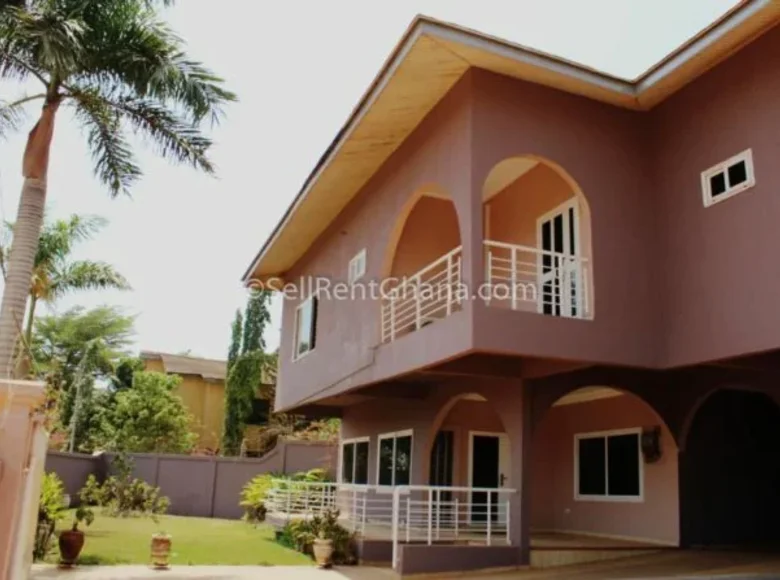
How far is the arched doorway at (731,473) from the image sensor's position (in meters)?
12.2

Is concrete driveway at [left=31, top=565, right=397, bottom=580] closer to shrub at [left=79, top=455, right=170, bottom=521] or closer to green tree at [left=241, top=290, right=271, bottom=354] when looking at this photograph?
shrub at [left=79, top=455, right=170, bottom=521]

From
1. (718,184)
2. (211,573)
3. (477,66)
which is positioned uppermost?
(477,66)

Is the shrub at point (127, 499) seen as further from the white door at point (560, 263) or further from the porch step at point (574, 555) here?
the white door at point (560, 263)

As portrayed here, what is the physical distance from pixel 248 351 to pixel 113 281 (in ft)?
27.0

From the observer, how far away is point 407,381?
13.7m

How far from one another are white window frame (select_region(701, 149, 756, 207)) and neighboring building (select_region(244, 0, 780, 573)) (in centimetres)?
4

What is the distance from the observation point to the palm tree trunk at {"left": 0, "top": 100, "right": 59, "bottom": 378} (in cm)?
1173

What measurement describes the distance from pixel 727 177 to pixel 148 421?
2176 centimetres

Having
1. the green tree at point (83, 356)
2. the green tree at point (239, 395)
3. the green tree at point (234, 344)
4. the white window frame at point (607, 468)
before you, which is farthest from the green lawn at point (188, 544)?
the green tree at point (83, 356)

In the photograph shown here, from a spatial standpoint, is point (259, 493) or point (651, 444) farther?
point (259, 493)

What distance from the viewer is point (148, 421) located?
26047mm

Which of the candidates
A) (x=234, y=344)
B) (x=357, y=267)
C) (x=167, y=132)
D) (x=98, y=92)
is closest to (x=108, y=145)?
(x=98, y=92)

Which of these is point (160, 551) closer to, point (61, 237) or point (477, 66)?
point (477, 66)

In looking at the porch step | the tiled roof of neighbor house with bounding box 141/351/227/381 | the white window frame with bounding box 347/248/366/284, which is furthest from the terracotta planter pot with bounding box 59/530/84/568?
the tiled roof of neighbor house with bounding box 141/351/227/381
